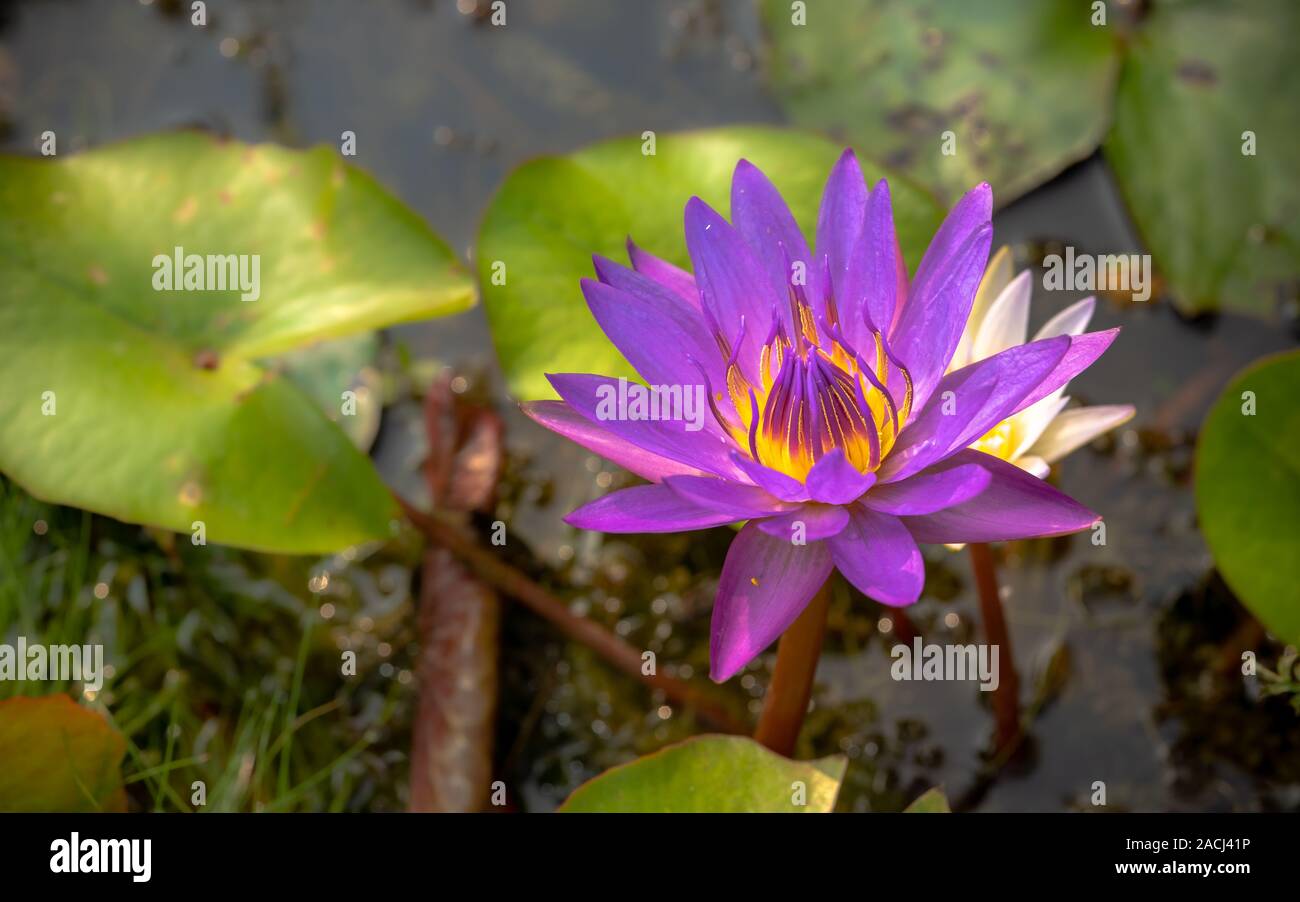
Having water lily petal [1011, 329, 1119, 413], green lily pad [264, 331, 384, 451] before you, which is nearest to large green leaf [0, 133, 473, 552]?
green lily pad [264, 331, 384, 451]

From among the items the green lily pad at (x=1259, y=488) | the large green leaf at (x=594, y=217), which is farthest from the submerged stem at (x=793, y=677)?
the green lily pad at (x=1259, y=488)

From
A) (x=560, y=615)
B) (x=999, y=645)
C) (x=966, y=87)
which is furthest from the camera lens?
(x=966, y=87)

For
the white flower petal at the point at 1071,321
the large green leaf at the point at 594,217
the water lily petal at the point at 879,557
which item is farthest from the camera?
the large green leaf at the point at 594,217

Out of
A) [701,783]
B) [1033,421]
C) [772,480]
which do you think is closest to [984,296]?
[1033,421]

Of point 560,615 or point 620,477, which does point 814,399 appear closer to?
point 560,615

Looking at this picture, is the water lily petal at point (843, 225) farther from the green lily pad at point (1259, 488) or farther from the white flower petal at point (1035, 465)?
the green lily pad at point (1259, 488)
